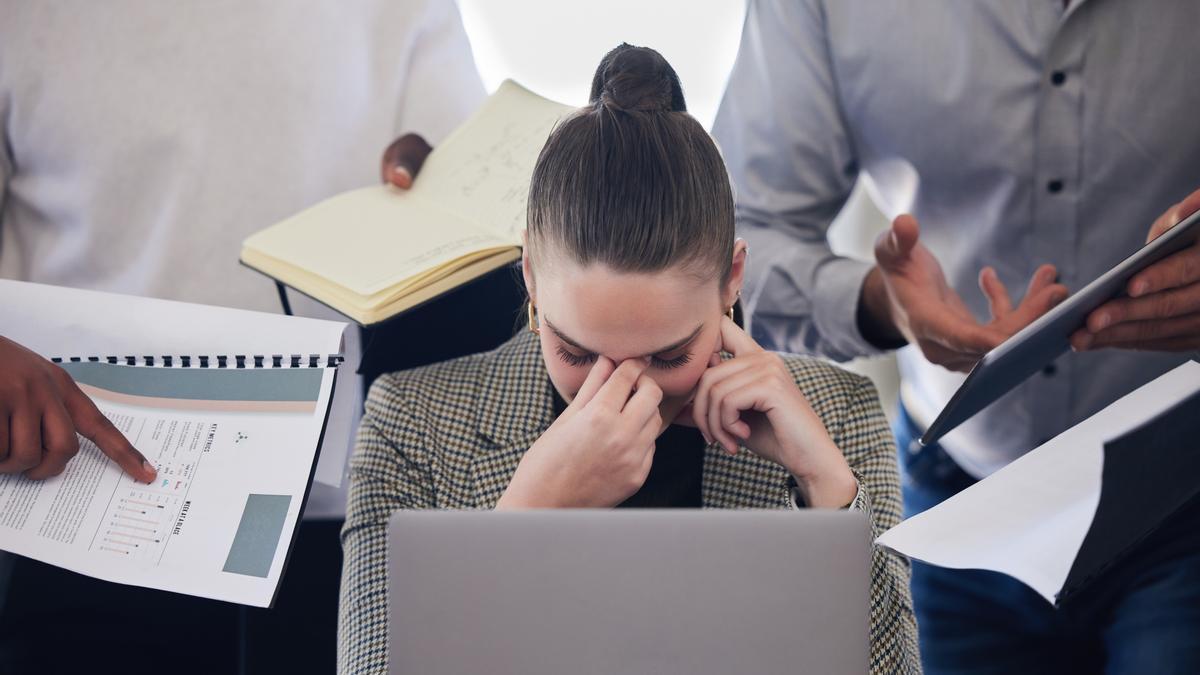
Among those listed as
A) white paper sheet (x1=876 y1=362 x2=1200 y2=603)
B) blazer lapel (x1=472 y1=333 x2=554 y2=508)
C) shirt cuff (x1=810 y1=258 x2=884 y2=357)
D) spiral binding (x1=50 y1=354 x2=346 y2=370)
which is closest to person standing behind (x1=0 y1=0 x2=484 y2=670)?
blazer lapel (x1=472 y1=333 x2=554 y2=508)

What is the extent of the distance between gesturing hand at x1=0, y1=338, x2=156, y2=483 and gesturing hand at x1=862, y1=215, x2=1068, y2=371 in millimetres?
962

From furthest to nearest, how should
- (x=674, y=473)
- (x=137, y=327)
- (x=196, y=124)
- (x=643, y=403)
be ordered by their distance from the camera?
(x=196, y=124), (x=674, y=473), (x=137, y=327), (x=643, y=403)

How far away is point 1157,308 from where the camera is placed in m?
1.06

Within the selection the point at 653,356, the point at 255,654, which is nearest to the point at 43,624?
the point at 255,654

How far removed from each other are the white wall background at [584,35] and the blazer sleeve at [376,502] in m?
1.01

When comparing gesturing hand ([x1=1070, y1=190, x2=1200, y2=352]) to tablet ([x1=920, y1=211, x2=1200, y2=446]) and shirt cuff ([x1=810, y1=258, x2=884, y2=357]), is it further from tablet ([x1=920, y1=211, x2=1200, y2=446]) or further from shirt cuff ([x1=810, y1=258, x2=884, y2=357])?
shirt cuff ([x1=810, y1=258, x2=884, y2=357])

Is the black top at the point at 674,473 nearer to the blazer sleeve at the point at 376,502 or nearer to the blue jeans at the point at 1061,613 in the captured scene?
the blazer sleeve at the point at 376,502

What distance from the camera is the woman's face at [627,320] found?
1056 millimetres

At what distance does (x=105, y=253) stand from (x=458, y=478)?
2.57 feet

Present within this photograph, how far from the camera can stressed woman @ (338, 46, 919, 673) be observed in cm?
102

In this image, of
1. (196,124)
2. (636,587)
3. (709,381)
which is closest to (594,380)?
(709,381)

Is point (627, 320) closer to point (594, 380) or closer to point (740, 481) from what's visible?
point (594, 380)

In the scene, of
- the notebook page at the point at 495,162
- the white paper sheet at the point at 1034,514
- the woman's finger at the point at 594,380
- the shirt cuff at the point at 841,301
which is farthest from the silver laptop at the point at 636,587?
the shirt cuff at the point at 841,301

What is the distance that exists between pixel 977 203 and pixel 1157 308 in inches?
19.4
